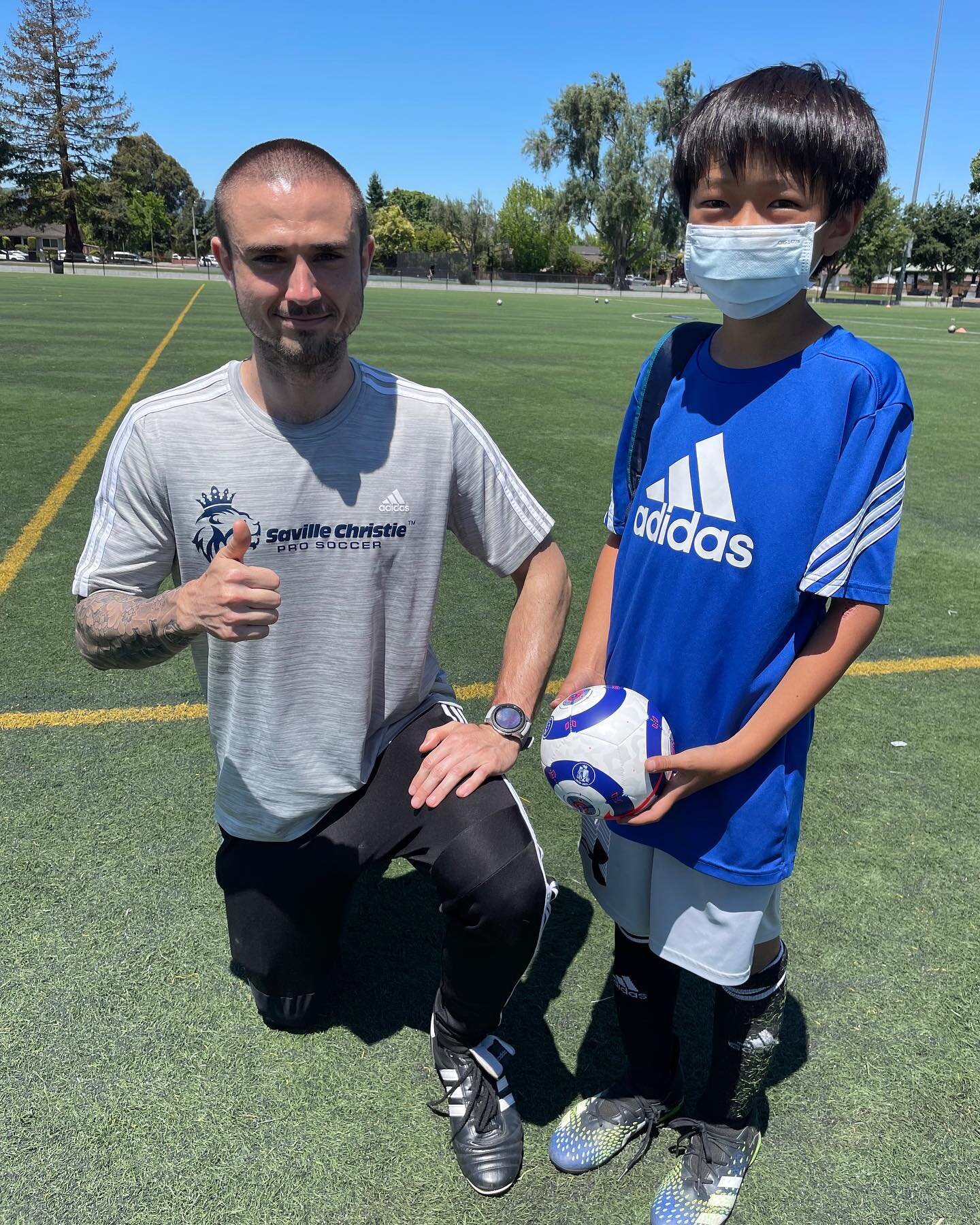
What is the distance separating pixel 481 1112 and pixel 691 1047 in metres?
0.63

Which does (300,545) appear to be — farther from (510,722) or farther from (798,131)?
(798,131)

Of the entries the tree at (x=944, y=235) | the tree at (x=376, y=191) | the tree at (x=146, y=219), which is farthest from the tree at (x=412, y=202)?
the tree at (x=944, y=235)

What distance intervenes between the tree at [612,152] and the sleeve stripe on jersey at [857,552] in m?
72.8

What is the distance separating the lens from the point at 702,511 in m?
1.74

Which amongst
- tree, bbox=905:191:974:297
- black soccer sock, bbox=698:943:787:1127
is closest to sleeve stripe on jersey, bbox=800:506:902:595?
black soccer sock, bbox=698:943:787:1127

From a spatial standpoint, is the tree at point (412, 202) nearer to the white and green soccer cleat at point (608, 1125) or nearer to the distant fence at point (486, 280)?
the distant fence at point (486, 280)

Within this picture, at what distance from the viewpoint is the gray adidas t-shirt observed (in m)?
2.20

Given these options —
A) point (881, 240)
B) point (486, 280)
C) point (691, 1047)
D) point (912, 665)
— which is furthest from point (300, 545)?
point (486, 280)

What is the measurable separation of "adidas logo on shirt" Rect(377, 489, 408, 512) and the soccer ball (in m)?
0.70

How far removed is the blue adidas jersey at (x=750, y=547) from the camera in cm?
160

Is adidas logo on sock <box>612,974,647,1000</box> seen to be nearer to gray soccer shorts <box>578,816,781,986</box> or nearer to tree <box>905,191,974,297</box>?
gray soccer shorts <box>578,816,781,986</box>

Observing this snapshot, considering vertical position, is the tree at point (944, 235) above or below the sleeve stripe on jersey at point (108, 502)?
above

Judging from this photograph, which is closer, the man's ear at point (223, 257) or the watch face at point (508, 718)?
the man's ear at point (223, 257)

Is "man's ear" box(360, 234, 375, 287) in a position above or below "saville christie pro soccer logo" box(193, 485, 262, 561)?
above
